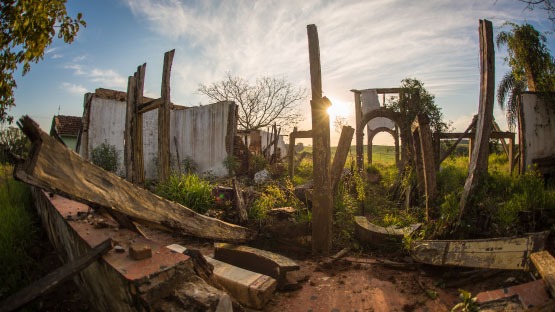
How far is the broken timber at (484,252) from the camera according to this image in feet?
8.68

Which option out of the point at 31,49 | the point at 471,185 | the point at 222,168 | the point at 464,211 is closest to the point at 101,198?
the point at 31,49

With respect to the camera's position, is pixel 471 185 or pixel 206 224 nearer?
pixel 206 224

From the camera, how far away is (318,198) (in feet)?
13.5

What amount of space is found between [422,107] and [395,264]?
21.8 ft

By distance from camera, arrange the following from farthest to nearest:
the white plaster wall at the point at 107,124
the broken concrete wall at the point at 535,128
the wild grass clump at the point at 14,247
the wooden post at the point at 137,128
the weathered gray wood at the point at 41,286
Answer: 1. the white plaster wall at the point at 107,124
2. the broken concrete wall at the point at 535,128
3. the wooden post at the point at 137,128
4. the wild grass clump at the point at 14,247
5. the weathered gray wood at the point at 41,286

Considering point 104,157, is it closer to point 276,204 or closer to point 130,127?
point 130,127

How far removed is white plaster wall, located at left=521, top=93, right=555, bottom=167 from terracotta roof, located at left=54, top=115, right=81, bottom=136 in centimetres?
2073

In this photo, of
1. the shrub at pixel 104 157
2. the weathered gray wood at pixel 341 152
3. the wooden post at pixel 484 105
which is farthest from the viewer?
the shrub at pixel 104 157

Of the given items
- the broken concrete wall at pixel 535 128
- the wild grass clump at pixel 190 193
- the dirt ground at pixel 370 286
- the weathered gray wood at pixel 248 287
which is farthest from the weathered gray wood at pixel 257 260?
the broken concrete wall at pixel 535 128

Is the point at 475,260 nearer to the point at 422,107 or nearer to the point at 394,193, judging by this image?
the point at 394,193

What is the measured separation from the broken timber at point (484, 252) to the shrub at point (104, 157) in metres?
11.2

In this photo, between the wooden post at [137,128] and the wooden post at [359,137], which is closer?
the wooden post at [137,128]

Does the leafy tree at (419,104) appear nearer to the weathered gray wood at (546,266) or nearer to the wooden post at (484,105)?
the wooden post at (484,105)

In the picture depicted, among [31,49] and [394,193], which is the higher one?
[31,49]
